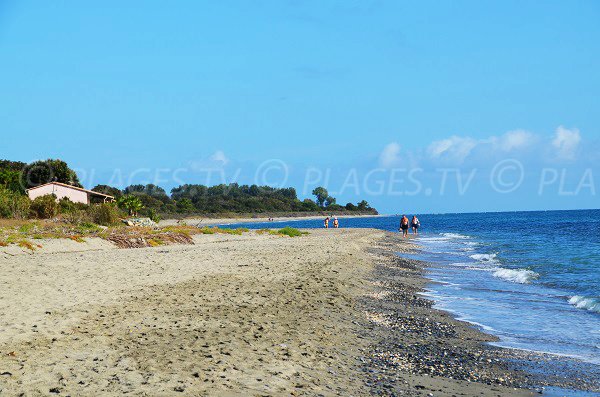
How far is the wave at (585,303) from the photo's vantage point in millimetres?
14281

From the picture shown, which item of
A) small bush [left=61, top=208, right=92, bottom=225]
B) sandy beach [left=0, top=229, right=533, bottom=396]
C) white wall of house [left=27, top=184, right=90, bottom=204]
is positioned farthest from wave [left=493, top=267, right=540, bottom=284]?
white wall of house [left=27, top=184, right=90, bottom=204]

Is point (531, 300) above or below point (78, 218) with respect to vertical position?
below

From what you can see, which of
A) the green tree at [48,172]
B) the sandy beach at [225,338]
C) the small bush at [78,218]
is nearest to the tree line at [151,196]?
the green tree at [48,172]

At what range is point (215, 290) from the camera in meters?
13.1

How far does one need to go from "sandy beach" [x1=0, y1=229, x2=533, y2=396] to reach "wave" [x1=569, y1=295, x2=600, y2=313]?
421 centimetres

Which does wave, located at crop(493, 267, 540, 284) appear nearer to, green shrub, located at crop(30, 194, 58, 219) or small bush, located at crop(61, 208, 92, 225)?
small bush, located at crop(61, 208, 92, 225)

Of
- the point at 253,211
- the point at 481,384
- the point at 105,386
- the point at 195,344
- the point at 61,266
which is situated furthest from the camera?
the point at 253,211

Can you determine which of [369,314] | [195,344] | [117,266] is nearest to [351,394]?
[195,344]

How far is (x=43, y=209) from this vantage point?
4697 cm

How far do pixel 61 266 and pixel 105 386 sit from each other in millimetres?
11711

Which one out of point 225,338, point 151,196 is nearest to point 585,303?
point 225,338

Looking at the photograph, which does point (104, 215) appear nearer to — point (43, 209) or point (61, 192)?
point (43, 209)

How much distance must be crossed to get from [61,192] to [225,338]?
214 feet

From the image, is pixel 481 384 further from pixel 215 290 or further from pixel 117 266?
pixel 117 266
